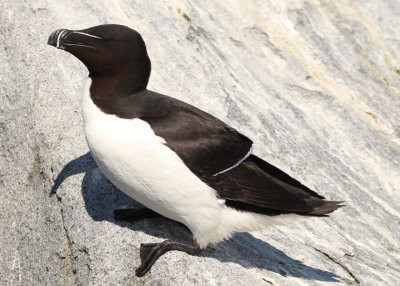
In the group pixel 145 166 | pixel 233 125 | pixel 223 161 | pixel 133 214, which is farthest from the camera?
pixel 233 125

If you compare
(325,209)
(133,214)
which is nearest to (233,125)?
(325,209)

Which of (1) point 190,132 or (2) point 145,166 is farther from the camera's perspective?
(1) point 190,132

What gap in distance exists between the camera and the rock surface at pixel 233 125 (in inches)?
175

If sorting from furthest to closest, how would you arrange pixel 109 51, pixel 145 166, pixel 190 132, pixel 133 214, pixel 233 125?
pixel 233 125 < pixel 133 214 < pixel 190 132 < pixel 109 51 < pixel 145 166

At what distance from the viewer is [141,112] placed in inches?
161

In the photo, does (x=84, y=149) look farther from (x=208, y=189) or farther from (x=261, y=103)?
(x=261, y=103)

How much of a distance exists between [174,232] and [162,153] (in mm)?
779

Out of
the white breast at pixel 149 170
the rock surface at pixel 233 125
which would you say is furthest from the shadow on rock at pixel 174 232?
the white breast at pixel 149 170

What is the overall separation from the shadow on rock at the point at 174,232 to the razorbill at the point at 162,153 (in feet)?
0.54

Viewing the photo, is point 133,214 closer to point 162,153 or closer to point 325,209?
point 162,153

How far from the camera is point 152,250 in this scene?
13.3 ft

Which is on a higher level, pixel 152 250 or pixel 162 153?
pixel 162 153

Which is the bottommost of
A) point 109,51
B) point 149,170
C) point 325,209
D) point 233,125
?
point 233,125

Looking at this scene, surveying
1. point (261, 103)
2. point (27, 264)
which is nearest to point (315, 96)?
point (261, 103)
